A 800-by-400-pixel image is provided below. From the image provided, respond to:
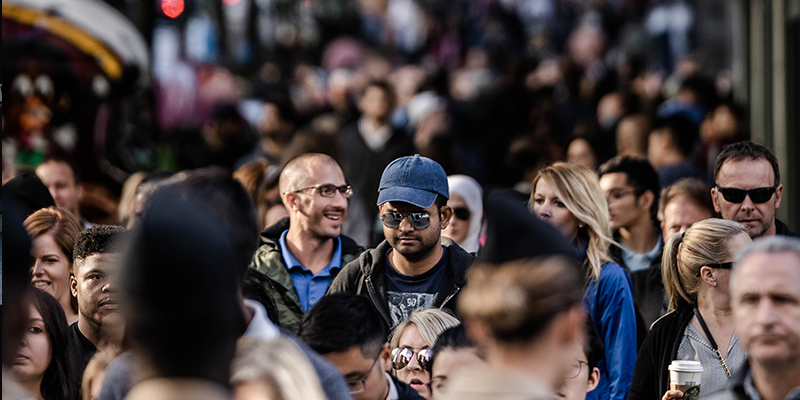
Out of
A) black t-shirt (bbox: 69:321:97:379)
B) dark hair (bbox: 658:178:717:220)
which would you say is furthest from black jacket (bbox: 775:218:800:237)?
black t-shirt (bbox: 69:321:97:379)

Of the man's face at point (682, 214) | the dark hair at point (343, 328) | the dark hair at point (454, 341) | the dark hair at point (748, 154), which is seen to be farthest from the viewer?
the man's face at point (682, 214)

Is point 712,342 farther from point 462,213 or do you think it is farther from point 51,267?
point 51,267

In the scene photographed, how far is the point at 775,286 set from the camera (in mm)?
3111

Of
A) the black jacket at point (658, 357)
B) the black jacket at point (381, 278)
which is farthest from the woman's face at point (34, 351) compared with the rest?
the black jacket at point (658, 357)

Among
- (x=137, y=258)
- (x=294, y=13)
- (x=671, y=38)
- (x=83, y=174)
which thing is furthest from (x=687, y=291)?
(x=294, y=13)

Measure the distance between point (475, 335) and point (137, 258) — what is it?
0.92 meters

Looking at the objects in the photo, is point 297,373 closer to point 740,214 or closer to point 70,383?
point 70,383

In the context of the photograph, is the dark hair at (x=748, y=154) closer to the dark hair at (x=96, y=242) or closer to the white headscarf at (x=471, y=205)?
the white headscarf at (x=471, y=205)

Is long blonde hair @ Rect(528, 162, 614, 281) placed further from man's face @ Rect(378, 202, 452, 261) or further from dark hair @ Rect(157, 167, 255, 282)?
dark hair @ Rect(157, 167, 255, 282)

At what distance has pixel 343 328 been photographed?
377 centimetres

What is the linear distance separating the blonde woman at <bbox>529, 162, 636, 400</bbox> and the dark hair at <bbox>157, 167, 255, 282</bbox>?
2009 mm

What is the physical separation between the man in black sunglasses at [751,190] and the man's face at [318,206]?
2.26 meters

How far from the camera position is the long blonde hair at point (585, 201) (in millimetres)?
5586

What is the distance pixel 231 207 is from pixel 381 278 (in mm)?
2038
